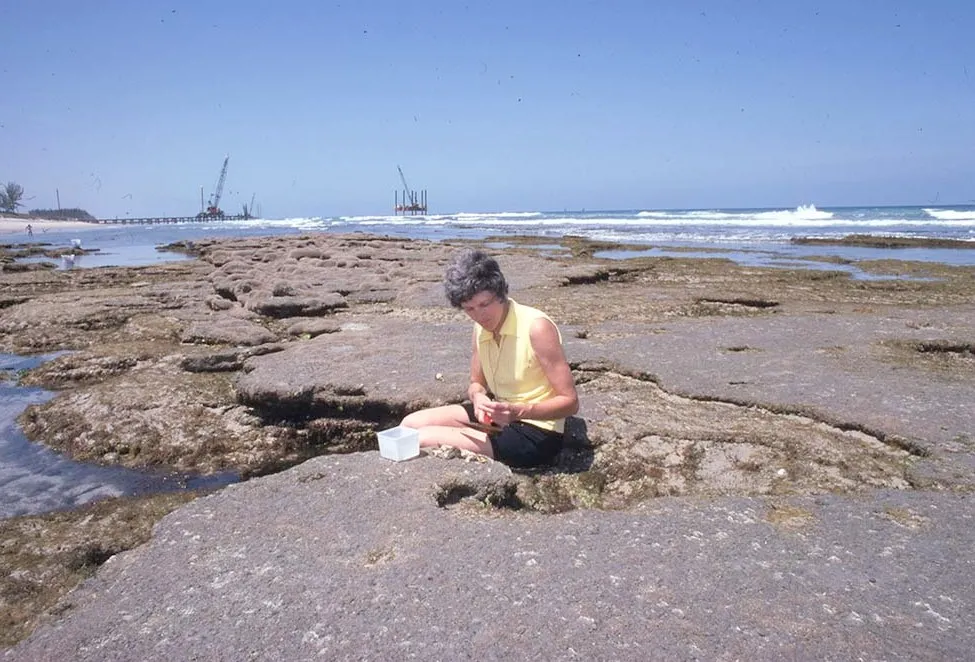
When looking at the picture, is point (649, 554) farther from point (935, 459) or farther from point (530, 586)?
point (935, 459)

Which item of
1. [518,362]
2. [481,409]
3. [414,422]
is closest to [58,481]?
[414,422]

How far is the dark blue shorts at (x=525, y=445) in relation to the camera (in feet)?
11.4

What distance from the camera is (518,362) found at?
348 centimetres

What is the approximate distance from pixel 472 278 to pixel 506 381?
620 mm

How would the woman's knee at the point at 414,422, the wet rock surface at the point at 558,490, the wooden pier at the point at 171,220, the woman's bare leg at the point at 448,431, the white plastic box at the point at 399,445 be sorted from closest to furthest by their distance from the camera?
the wet rock surface at the point at 558,490
the white plastic box at the point at 399,445
the woman's bare leg at the point at 448,431
the woman's knee at the point at 414,422
the wooden pier at the point at 171,220

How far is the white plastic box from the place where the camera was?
10.4ft

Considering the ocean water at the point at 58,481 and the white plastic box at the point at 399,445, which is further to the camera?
the ocean water at the point at 58,481

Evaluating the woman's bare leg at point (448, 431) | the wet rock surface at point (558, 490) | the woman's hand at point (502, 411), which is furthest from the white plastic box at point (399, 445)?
the woman's hand at point (502, 411)

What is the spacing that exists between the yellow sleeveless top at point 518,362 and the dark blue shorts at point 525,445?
4cm

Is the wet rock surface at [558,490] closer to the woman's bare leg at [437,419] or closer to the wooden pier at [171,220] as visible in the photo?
the woman's bare leg at [437,419]

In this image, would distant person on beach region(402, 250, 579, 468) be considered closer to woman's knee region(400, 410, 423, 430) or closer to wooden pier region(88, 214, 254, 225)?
woman's knee region(400, 410, 423, 430)

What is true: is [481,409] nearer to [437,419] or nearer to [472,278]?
[437,419]

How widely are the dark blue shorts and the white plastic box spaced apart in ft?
1.53

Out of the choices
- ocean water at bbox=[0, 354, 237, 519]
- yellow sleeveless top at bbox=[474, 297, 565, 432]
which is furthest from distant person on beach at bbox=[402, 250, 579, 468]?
ocean water at bbox=[0, 354, 237, 519]
